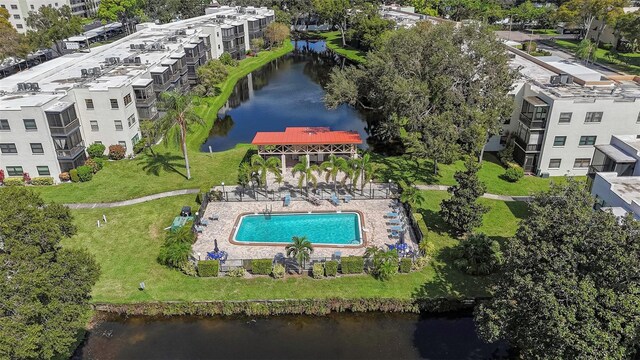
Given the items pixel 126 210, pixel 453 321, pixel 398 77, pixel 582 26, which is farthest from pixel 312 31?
pixel 453 321

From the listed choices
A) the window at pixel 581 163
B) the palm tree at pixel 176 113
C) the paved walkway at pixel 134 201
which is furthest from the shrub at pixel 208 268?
the window at pixel 581 163

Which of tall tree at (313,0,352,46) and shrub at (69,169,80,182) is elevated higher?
tall tree at (313,0,352,46)

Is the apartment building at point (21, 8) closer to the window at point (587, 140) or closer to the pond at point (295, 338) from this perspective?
the pond at point (295, 338)

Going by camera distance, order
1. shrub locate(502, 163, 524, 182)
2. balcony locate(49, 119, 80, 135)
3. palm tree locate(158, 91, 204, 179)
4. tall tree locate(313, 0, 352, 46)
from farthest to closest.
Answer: tall tree locate(313, 0, 352, 46), shrub locate(502, 163, 524, 182), balcony locate(49, 119, 80, 135), palm tree locate(158, 91, 204, 179)

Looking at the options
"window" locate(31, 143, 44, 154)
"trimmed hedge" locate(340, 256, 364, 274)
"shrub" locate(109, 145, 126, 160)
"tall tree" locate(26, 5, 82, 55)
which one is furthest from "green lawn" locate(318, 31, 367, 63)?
"trimmed hedge" locate(340, 256, 364, 274)

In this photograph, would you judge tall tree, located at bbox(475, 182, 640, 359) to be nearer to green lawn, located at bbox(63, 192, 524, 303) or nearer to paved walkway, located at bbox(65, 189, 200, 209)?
green lawn, located at bbox(63, 192, 524, 303)

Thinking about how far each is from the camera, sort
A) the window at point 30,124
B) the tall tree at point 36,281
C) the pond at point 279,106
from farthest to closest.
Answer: the pond at point 279,106, the window at point 30,124, the tall tree at point 36,281

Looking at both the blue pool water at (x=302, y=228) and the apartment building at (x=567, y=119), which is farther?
the apartment building at (x=567, y=119)
